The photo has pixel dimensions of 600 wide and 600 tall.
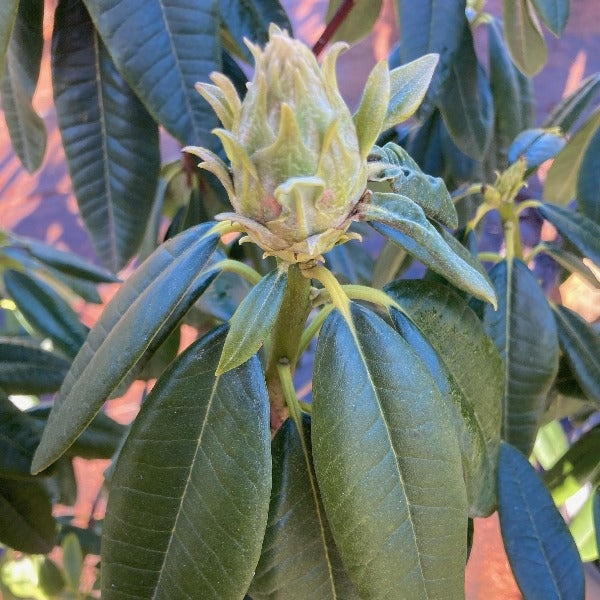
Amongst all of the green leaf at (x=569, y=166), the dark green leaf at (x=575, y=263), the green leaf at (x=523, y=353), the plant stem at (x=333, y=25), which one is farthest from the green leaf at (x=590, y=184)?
the plant stem at (x=333, y=25)

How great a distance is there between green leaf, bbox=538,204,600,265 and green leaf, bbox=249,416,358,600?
0.44m

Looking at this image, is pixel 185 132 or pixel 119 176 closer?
pixel 185 132

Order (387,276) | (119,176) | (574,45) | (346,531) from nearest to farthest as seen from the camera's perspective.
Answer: (346,531), (119,176), (387,276), (574,45)

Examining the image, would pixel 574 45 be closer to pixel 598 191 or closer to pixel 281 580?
pixel 598 191

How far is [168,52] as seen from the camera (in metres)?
0.60

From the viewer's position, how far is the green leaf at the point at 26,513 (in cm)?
73

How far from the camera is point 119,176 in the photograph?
0.72m

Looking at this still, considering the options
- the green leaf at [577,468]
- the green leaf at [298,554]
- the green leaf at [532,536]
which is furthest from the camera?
the green leaf at [577,468]

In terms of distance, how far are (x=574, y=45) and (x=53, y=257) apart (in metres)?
1.70

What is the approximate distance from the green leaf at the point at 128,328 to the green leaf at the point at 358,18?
0.63 meters

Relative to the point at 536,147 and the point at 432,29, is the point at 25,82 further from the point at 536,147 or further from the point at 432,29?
the point at 536,147

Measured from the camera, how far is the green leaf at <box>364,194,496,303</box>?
1.28 ft

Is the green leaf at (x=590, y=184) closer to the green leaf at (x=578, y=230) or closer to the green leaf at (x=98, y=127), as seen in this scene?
the green leaf at (x=578, y=230)

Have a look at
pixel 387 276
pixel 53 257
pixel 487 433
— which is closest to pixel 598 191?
pixel 387 276
